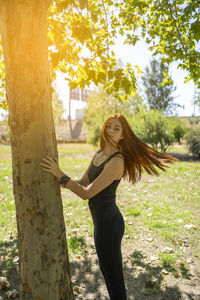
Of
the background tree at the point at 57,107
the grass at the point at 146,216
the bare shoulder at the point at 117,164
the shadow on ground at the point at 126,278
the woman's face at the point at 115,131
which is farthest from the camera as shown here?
the background tree at the point at 57,107

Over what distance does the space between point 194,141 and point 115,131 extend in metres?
16.9

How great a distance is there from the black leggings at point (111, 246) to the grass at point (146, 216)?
1.54 m

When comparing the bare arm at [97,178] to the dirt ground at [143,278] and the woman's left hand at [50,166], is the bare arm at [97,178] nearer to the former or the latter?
the woman's left hand at [50,166]

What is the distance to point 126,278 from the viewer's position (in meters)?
3.66

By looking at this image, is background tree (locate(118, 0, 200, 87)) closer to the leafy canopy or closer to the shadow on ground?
the leafy canopy

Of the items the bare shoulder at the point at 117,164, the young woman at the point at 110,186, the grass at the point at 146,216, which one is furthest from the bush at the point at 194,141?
the bare shoulder at the point at 117,164

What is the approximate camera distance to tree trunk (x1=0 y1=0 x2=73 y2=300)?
81.7 inches

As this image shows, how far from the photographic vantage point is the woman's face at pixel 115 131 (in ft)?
9.07

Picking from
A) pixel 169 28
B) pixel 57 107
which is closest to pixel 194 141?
pixel 169 28

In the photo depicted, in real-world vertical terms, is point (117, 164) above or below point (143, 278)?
above

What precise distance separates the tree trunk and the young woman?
0.16 m

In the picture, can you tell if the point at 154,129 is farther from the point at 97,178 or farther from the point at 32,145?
the point at 32,145

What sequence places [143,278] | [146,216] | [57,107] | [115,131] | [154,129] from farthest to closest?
1. [57,107]
2. [154,129]
3. [146,216]
4. [143,278]
5. [115,131]

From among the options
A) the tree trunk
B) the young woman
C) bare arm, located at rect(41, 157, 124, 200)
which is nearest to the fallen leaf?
the tree trunk
